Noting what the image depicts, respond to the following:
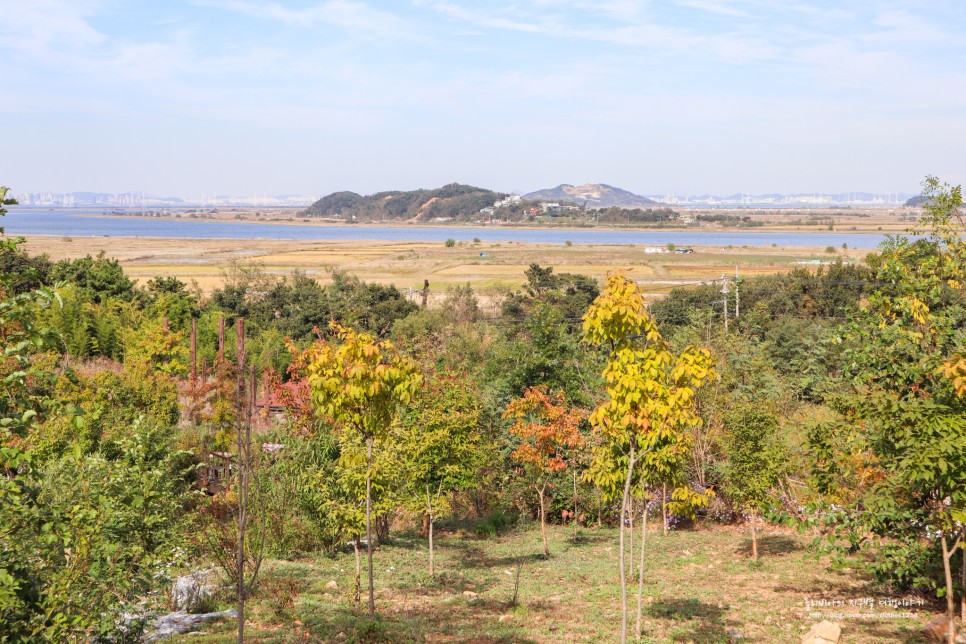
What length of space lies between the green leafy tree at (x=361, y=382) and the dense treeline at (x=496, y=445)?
0.09 feet

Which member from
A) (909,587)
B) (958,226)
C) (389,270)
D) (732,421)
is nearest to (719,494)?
(732,421)

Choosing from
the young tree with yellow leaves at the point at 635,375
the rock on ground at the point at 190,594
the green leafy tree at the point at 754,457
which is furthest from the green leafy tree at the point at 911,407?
the rock on ground at the point at 190,594

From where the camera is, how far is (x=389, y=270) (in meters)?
97.2

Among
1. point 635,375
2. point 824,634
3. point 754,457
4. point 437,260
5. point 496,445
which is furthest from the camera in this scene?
point 437,260

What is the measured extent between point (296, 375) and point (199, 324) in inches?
984

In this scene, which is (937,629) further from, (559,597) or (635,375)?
(559,597)

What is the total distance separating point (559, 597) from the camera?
12719 mm

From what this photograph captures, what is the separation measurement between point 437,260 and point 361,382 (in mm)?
105033

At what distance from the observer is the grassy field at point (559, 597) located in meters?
10.1

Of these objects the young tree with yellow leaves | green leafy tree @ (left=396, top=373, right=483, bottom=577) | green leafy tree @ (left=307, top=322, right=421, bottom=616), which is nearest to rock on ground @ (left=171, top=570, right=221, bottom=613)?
green leafy tree @ (left=307, top=322, right=421, bottom=616)

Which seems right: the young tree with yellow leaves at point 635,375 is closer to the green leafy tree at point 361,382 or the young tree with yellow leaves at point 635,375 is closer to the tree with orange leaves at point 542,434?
the green leafy tree at point 361,382

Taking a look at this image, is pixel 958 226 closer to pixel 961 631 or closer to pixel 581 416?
pixel 961 631

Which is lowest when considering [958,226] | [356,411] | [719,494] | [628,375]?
[719,494]

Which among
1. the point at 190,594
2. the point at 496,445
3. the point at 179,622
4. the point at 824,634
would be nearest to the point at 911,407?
the point at 824,634
